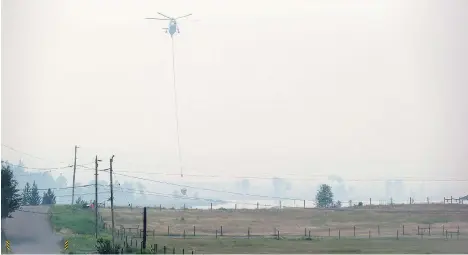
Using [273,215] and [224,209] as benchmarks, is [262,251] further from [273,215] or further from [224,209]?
[224,209]

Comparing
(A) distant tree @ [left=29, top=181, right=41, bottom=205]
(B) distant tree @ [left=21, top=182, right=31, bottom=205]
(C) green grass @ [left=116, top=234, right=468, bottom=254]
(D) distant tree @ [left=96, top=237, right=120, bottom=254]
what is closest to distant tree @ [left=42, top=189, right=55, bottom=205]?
(A) distant tree @ [left=29, top=181, right=41, bottom=205]

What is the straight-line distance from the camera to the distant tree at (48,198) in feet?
366

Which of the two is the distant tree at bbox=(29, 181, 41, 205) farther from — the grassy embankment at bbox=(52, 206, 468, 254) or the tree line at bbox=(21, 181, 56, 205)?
the grassy embankment at bbox=(52, 206, 468, 254)

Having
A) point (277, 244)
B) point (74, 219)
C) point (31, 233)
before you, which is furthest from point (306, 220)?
point (31, 233)

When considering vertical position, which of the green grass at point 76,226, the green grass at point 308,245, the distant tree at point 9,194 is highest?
the distant tree at point 9,194

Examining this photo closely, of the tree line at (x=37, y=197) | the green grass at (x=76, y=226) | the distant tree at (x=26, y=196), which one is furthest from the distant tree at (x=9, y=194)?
the tree line at (x=37, y=197)

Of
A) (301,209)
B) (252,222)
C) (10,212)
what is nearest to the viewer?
(10,212)

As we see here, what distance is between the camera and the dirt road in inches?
2496

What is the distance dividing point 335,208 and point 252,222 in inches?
606

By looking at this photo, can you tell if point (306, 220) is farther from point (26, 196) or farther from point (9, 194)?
point (26, 196)

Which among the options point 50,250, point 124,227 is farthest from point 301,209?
point 50,250

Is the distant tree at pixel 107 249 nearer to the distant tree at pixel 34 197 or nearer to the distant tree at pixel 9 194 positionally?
the distant tree at pixel 9 194

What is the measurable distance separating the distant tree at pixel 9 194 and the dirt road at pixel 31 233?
1.64 m

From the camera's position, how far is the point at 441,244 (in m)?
68.3
